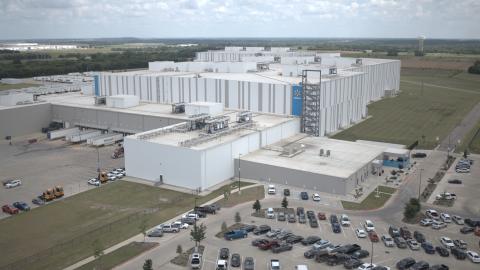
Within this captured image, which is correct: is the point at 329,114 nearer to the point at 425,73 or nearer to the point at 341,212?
the point at 341,212

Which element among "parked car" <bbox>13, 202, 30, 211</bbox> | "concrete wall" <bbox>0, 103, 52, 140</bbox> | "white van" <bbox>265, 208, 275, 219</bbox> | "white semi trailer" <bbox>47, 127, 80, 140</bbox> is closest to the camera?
"white van" <bbox>265, 208, 275, 219</bbox>

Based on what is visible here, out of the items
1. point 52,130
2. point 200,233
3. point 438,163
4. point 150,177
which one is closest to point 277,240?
point 200,233

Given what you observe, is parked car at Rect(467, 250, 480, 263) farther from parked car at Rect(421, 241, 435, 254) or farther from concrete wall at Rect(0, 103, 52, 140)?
concrete wall at Rect(0, 103, 52, 140)

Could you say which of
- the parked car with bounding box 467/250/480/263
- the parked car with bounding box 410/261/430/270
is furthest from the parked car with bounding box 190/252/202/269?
the parked car with bounding box 467/250/480/263

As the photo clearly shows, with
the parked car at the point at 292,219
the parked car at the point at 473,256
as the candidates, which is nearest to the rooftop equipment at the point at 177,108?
the parked car at the point at 292,219

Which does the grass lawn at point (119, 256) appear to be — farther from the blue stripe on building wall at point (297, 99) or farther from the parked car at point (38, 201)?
the blue stripe on building wall at point (297, 99)

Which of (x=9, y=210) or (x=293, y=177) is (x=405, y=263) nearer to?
(x=293, y=177)

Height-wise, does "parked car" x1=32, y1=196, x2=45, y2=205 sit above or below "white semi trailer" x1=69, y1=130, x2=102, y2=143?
below
